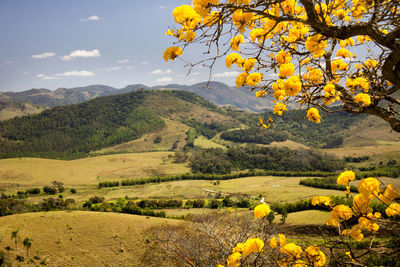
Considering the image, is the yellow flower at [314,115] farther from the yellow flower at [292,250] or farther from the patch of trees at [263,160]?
the patch of trees at [263,160]

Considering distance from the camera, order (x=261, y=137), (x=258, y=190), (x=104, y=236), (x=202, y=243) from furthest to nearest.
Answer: (x=261, y=137)
(x=258, y=190)
(x=104, y=236)
(x=202, y=243)

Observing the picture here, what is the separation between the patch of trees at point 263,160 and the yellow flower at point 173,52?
11943 centimetres

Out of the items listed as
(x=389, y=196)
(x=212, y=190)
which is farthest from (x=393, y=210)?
(x=212, y=190)

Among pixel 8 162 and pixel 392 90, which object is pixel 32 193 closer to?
pixel 8 162

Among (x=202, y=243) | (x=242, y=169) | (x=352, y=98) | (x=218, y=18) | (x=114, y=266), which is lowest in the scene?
(x=242, y=169)

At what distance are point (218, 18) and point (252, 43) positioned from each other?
120cm

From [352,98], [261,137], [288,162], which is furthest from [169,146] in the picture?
[352,98]

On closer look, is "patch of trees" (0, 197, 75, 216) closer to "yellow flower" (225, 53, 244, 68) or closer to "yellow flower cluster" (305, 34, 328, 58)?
"yellow flower" (225, 53, 244, 68)

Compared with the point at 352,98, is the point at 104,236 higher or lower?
lower

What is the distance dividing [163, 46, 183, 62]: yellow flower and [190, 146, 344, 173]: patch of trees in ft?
392

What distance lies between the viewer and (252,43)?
3865 millimetres

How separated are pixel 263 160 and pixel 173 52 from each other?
132437 mm

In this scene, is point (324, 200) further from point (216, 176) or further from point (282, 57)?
point (216, 176)

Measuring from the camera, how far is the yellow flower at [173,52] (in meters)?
3.15
